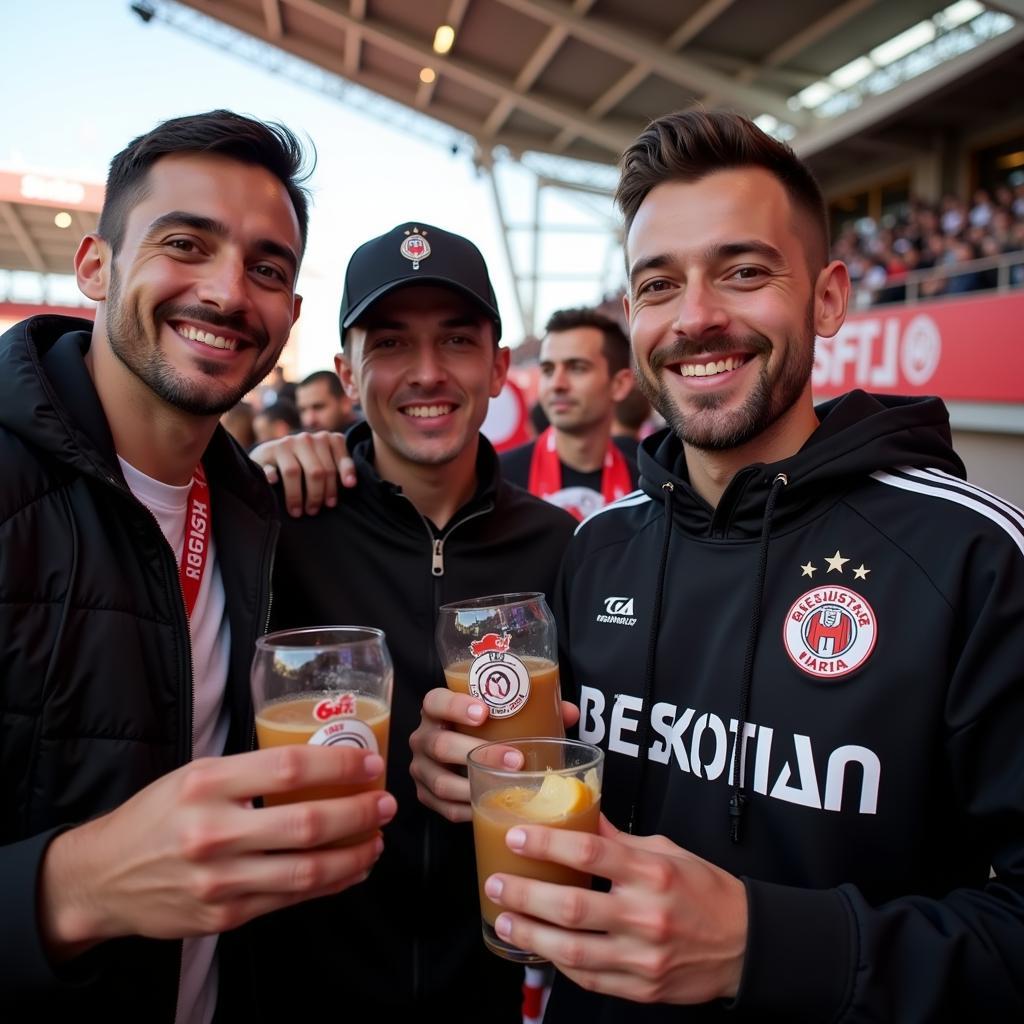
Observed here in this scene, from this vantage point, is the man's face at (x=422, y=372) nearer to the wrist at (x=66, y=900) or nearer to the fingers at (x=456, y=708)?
the fingers at (x=456, y=708)

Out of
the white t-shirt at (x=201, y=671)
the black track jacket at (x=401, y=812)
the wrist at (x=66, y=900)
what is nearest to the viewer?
the wrist at (x=66, y=900)

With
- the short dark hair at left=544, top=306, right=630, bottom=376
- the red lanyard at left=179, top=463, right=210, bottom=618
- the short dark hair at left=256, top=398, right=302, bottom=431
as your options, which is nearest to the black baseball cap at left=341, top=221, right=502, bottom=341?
the red lanyard at left=179, top=463, right=210, bottom=618

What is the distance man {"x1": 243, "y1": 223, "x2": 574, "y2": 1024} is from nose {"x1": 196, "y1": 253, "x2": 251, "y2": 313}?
21.9 inches

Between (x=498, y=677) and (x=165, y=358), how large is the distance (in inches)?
40.6

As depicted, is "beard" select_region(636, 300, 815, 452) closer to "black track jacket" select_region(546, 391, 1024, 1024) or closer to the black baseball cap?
"black track jacket" select_region(546, 391, 1024, 1024)

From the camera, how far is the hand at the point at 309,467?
2.40m

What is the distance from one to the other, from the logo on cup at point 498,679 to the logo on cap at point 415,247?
127 centimetres

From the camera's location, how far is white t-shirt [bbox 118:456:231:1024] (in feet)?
5.99

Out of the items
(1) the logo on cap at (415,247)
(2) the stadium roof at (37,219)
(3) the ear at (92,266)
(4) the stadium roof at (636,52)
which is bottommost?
(3) the ear at (92,266)

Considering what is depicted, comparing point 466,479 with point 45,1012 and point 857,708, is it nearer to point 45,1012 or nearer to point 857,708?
point 857,708

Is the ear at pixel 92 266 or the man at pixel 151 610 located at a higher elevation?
the ear at pixel 92 266

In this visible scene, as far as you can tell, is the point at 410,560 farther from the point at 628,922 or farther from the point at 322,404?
the point at 322,404

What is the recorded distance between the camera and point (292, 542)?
2369 mm

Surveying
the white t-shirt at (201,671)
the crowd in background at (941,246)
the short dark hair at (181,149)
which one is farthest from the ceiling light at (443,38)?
the white t-shirt at (201,671)
